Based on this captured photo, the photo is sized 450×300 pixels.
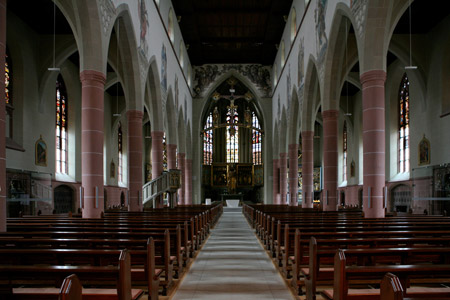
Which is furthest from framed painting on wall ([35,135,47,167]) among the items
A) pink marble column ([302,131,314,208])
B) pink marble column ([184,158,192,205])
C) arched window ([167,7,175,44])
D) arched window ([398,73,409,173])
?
arched window ([398,73,409,173])

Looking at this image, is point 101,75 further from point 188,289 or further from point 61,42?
point 61,42

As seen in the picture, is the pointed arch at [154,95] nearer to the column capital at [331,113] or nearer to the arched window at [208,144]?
the column capital at [331,113]

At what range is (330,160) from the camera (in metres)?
16.0

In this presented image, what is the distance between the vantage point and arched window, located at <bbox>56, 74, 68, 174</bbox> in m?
21.6

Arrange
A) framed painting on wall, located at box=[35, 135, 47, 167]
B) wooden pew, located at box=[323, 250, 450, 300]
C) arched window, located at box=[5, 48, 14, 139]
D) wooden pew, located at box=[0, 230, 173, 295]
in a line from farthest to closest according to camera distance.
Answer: framed painting on wall, located at box=[35, 135, 47, 167]
arched window, located at box=[5, 48, 14, 139]
wooden pew, located at box=[0, 230, 173, 295]
wooden pew, located at box=[323, 250, 450, 300]

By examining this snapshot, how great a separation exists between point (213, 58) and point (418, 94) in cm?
1671

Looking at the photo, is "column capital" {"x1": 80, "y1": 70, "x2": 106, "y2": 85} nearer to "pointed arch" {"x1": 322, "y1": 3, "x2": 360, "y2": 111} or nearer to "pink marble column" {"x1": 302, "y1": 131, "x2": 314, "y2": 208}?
"pointed arch" {"x1": 322, "y1": 3, "x2": 360, "y2": 111}

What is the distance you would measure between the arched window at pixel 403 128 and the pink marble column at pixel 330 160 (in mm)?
7805

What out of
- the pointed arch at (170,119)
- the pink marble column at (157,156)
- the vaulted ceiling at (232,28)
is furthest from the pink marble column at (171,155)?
the vaulted ceiling at (232,28)

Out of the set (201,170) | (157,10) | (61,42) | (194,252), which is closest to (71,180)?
(61,42)

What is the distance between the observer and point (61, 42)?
19047mm

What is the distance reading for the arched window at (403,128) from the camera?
21906mm

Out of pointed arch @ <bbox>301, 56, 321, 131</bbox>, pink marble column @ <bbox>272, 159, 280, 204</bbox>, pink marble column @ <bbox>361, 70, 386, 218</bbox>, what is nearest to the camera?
pink marble column @ <bbox>361, 70, 386, 218</bbox>

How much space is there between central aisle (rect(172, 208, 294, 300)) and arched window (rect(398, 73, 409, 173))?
14275 mm
